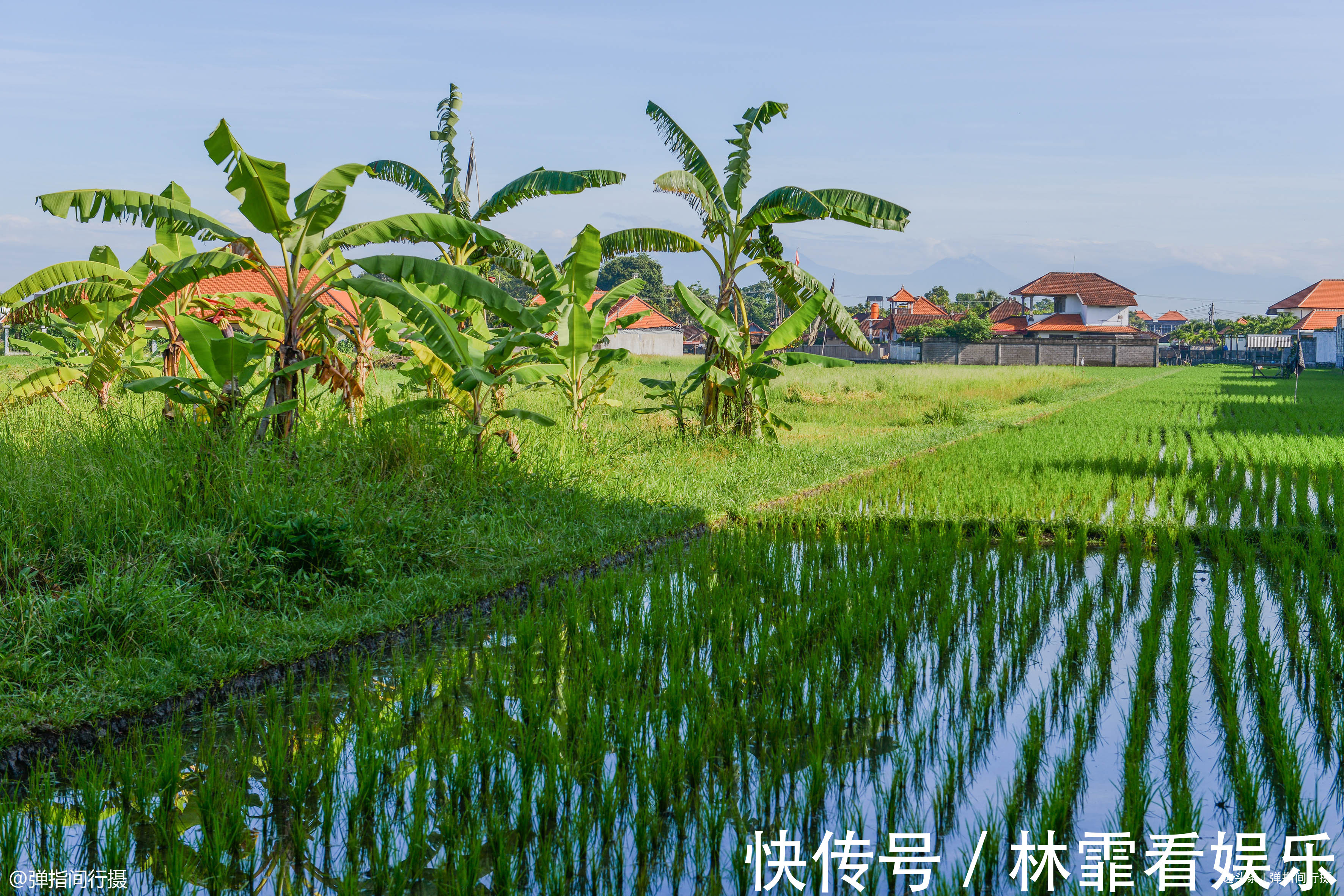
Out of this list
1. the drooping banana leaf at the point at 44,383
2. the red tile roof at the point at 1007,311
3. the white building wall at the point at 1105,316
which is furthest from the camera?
the red tile roof at the point at 1007,311

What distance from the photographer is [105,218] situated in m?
6.65

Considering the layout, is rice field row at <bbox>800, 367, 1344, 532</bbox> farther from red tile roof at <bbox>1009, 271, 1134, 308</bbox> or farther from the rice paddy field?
red tile roof at <bbox>1009, 271, 1134, 308</bbox>

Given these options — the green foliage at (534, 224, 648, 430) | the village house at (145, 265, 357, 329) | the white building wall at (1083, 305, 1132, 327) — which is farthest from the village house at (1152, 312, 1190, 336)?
the village house at (145, 265, 357, 329)

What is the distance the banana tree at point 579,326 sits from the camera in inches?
362

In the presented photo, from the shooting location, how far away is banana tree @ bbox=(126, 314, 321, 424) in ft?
19.6

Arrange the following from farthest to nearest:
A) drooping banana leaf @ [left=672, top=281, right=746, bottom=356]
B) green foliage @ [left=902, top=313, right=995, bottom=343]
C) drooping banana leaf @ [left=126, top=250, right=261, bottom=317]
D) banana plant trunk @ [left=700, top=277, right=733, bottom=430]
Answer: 1. green foliage @ [left=902, top=313, right=995, bottom=343]
2. banana plant trunk @ [left=700, top=277, right=733, bottom=430]
3. drooping banana leaf @ [left=672, top=281, right=746, bottom=356]
4. drooping banana leaf @ [left=126, top=250, right=261, bottom=317]

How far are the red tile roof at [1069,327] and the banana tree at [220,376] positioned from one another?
170 ft

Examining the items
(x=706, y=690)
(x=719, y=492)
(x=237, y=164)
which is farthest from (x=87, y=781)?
(x=719, y=492)

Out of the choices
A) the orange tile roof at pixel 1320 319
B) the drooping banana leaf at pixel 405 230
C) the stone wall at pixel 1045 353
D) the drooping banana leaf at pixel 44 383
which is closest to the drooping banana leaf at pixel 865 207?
the drooping banana leaf at pixel 405 230

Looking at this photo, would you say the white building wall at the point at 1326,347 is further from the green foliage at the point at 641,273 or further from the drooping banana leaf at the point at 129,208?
the drooping banana leaf at the point at 129,208

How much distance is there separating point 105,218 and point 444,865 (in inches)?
232

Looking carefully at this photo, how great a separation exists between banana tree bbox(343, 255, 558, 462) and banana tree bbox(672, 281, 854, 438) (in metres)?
2.06

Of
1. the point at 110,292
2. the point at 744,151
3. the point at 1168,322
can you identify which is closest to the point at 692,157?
the point at 744,151

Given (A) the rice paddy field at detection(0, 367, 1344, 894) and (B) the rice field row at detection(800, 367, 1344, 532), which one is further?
(B) the rice field row at detection(800, 367, 1344, 532)
